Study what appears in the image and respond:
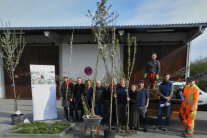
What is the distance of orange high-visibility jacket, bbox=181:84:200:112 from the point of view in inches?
171

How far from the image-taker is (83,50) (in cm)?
959

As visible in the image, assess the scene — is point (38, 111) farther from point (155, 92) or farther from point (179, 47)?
point (179, 47)

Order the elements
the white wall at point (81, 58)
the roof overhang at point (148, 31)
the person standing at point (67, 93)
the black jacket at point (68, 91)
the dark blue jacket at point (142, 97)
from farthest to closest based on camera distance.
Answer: the white wall at point (81, 58), the roof overhang at point (148, 31), the black jacket at point (68, 91), the person standing at point (67, 93), the dark blue jacket at point (142, 97)

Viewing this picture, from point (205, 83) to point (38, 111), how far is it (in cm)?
1010

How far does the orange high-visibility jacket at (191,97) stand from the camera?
14.2 feet

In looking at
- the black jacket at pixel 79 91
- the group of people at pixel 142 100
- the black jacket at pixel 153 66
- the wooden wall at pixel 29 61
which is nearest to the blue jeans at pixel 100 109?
the group of people at pixel 142 100

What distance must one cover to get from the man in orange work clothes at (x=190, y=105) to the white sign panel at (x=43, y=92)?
483 cm

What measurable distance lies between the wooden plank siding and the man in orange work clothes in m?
4.92

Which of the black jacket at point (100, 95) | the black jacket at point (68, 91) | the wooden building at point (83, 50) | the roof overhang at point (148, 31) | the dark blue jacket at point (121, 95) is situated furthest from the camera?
the wooden building at point (83, 50)

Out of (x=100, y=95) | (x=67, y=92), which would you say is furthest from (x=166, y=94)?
(x=67, y=92)

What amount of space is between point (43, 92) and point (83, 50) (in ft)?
14.8

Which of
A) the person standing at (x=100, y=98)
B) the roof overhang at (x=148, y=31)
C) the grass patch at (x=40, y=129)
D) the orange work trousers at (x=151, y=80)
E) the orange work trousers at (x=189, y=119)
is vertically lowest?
the grass patch at (x=40, y=129)

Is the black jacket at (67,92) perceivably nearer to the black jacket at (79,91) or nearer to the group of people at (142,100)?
the group of people at (142,100)

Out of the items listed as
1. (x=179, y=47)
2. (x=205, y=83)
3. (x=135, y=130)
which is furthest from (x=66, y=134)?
(x=205, y=83)
